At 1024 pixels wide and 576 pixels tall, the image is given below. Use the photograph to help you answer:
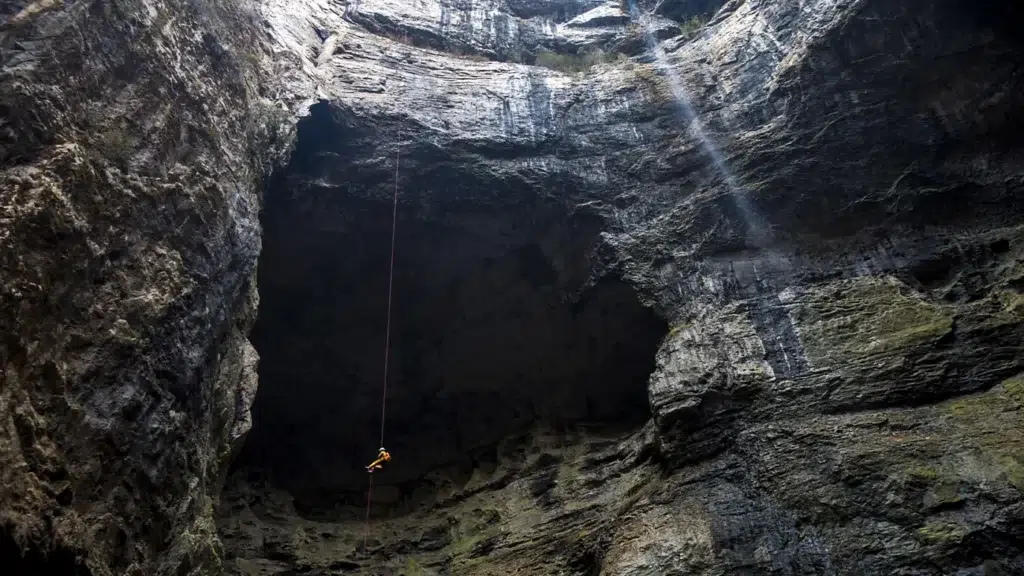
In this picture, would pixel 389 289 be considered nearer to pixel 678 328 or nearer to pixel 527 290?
pixel 527 290

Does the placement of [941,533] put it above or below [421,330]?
below

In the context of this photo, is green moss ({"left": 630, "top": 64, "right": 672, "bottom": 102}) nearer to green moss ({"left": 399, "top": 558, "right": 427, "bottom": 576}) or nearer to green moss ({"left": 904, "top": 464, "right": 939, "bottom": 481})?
green moss ({"left": 904, "top": 464, "right": 939, "bottom": 481})

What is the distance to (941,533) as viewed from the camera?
6078 millimetres

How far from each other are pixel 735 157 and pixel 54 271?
8.02m

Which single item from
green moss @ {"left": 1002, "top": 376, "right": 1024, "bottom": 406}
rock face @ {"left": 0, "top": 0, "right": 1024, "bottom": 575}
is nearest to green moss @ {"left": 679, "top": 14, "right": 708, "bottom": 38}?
rock face @ {"left": 0, "top": 0, "right": 1024, "bottom": 575}

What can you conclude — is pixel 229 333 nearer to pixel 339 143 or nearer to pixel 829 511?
pixel 339 143

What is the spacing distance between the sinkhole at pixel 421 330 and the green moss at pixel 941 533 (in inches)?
165

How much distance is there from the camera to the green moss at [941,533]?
237 inches

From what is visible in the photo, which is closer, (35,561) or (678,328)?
(35,561)

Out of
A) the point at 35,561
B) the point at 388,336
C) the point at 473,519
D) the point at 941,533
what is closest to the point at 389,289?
the point at 388,336

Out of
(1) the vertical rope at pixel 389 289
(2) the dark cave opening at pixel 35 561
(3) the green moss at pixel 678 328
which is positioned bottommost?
(2) the dark cave opening at pixel 35 561

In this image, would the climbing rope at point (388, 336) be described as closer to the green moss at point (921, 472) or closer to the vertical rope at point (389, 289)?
the vertical rope at point (389, 289)

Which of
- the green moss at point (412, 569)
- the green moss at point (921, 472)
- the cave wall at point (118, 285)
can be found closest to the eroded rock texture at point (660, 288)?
the green moss at point (921, 472)

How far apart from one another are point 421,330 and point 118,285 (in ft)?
22.0
